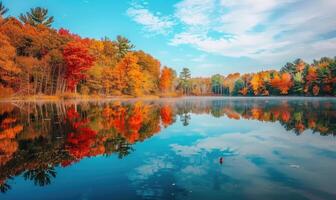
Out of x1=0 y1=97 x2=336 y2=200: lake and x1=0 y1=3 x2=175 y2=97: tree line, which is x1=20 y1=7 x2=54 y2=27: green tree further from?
x1=0 y1=97 x2=336 y2=200: lake

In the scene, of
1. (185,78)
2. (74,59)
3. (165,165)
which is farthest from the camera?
(185,78)

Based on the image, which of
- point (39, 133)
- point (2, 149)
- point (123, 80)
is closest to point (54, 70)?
point (123, 80)

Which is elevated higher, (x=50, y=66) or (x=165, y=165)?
(x=50, y=66)

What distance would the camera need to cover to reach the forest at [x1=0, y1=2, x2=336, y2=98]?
1658 inches

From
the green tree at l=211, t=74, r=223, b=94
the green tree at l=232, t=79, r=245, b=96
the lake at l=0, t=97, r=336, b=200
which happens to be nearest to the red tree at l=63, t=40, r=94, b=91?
the lake at l=0, t=97, r=336, b=200

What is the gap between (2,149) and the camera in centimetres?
952

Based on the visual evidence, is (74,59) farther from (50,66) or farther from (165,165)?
(165,165)

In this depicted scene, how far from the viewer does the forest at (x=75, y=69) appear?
4212 cm

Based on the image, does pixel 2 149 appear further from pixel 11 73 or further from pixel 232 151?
pixel 11 73

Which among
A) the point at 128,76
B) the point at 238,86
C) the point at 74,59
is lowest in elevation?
the point at 238,86

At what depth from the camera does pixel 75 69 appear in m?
47.4

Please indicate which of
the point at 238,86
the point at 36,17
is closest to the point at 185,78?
the point at 238,86

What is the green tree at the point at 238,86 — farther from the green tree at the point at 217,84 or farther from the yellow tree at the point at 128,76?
the yellow tree at the point at 128,76

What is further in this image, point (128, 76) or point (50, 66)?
point (128, 76)
